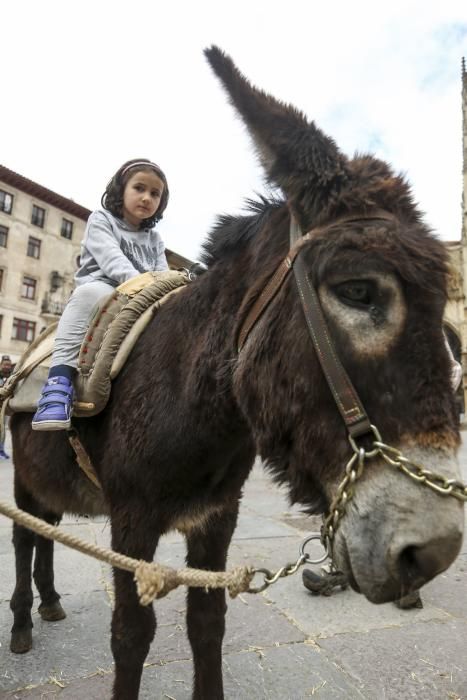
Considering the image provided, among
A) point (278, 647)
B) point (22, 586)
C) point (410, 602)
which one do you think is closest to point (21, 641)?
point (22, 586)

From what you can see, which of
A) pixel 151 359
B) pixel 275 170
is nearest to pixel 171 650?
pixel 151 359

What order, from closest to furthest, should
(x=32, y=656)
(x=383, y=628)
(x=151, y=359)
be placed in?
(x=151, y=359) < (x=32, y=656) < (x=383, y=628)

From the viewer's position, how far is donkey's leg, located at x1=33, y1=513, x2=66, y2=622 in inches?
116

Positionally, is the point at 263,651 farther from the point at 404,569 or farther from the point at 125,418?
the point at 404,569

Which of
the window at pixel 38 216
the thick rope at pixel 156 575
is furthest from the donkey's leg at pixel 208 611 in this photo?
the window at pixel 38 216

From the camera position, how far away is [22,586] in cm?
280

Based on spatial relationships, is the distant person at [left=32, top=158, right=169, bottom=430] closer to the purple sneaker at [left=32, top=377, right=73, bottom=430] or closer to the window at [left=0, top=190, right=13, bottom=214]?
the purple sneaker at [left=32, top=377, right=73, bottom=430]

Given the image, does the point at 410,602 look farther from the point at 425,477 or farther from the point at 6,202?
the point at 6,202

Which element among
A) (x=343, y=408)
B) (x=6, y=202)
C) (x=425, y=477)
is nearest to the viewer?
(x=425, y=477)

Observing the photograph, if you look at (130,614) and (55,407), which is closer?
(130,614)

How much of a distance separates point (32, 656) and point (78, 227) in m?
40.9

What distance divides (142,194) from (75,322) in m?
Result: 0.91

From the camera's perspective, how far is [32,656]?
8.23 ft

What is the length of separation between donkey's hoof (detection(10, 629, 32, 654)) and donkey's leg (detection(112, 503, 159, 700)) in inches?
42.5
